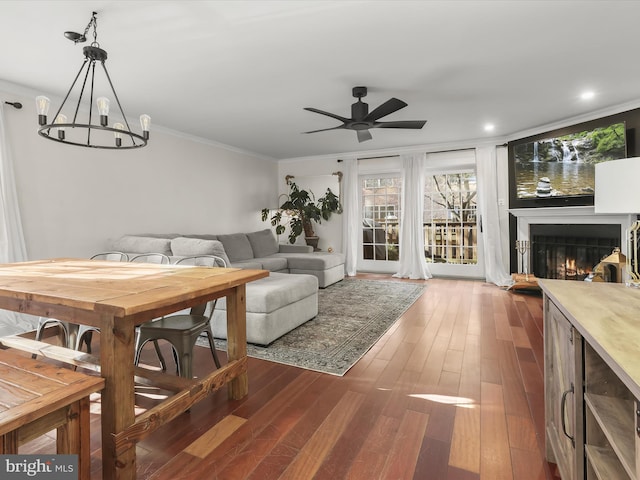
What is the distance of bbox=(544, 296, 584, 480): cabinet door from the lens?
1.03m

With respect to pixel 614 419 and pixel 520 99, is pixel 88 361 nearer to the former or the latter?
pixel 614 419

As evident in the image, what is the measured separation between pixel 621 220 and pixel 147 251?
5.45 meters

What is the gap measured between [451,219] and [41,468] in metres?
5.97

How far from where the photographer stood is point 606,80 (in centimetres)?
319

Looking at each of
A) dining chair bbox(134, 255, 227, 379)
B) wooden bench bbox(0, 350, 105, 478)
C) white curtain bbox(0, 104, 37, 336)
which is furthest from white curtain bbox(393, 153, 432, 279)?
wooden bench bbox(0, 350, 105, 478)

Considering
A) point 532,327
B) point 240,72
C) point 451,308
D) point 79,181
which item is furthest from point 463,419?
point 79,181

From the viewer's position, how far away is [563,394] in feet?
3.69

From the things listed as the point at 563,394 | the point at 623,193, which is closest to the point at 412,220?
the point at 623,193

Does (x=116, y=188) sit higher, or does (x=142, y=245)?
(x=116, y=188)

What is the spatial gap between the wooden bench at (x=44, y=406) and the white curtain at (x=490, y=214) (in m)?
5.48

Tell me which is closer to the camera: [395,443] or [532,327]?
[395,443]

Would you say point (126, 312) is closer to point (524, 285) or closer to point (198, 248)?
point (198, 248)

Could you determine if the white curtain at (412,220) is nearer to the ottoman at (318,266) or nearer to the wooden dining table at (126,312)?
the ottoman at (318,266)

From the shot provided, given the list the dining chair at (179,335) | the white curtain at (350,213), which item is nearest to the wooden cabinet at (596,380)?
the dining chair at (179,335)
